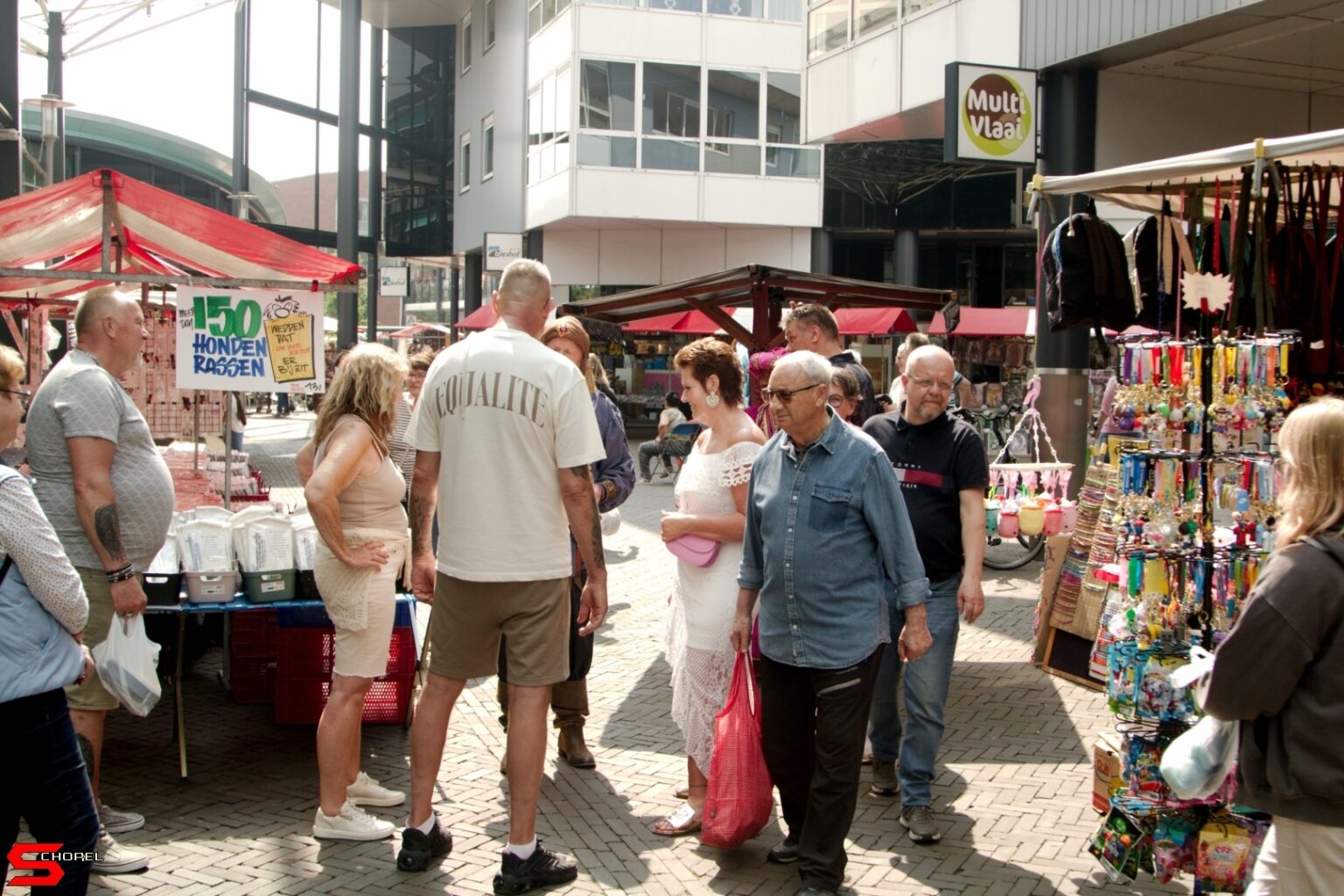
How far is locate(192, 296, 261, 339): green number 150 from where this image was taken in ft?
23.0

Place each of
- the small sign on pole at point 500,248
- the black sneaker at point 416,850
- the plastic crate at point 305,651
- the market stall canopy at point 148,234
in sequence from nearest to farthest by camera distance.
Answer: the black sneaker at point 416,850, the plastic crate at point 305,651, the market stall canopy at point 148,234, the small sign on pole at point 500,248

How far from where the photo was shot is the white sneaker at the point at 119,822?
4695mm

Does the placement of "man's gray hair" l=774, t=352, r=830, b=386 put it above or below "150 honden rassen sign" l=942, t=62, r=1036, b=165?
below

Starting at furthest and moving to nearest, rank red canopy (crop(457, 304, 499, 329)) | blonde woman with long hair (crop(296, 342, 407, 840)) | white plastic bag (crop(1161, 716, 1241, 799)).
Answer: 1. red canopy (crop(457, 304, 499, 329))
2. blonde woman with long hair (crop(296, 342, 407, 840))
3. white plastic bag (crop(1161, 716, 1241, 799))

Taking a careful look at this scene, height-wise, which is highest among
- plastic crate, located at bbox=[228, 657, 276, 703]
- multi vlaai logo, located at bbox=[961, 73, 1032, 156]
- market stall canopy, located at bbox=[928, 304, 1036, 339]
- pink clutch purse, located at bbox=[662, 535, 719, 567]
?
multi vlaai logo, located at bbox=[961, 73, 1032, 156]

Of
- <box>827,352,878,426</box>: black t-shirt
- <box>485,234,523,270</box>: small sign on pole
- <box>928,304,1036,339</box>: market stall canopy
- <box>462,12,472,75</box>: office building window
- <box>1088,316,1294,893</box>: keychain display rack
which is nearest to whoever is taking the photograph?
<box>1088,316,1294,893</box>: keychain display rack

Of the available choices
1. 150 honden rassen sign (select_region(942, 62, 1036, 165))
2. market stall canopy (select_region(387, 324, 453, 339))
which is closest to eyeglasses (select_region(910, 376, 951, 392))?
150 honden rassen sign (select_region(942, 62, 1036, 165))

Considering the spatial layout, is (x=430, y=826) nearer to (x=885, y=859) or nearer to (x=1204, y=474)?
(x=885, y=859)

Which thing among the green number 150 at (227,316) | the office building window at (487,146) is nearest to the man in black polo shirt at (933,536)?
the green number 150 at (227,316)

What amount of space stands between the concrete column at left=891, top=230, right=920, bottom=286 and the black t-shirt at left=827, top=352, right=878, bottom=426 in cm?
2420

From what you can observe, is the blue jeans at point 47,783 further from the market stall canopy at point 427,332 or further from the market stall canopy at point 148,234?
the market stall canopy at point 427,332

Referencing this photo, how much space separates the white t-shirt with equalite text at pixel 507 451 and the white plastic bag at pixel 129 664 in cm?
127

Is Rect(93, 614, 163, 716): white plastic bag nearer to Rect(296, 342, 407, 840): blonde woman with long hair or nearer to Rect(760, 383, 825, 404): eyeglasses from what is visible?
Rect(296, 342, 407, 840): blonde woman with long hair

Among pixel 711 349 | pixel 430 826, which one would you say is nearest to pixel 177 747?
pixel 430 826
